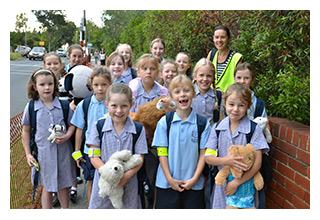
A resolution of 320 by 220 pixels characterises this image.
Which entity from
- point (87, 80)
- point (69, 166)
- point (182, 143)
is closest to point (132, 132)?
point (182, 143)

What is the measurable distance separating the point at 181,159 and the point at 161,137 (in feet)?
0.96

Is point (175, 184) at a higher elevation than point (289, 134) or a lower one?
lower

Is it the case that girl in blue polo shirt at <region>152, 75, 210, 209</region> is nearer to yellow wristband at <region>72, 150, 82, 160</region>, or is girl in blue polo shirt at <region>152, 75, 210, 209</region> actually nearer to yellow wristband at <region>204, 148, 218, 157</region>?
yellow wristband at <region>204, 148, 218, 157</region>

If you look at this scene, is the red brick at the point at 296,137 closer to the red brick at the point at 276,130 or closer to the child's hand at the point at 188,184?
the red brick at the point at 276,130

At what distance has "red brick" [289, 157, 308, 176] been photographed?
2928 mm

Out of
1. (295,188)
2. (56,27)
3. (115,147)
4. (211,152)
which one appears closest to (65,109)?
(115,147)

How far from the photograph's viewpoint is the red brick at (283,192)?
3153 millimetres

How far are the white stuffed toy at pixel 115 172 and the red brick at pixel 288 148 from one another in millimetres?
1504

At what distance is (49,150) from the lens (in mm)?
3510

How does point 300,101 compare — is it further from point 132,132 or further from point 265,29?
point 132,132

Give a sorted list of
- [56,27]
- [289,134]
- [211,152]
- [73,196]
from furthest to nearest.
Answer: [56,27]
[73,196]
[289,134]
[211,152]

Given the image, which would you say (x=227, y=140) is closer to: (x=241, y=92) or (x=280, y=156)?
(x=241, y=92)

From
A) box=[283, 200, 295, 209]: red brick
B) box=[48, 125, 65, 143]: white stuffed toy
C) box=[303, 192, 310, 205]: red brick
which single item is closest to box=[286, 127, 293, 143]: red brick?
box=[303, 192, 310, 205]: red brick

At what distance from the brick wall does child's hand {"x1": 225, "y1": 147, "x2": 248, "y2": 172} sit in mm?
609
